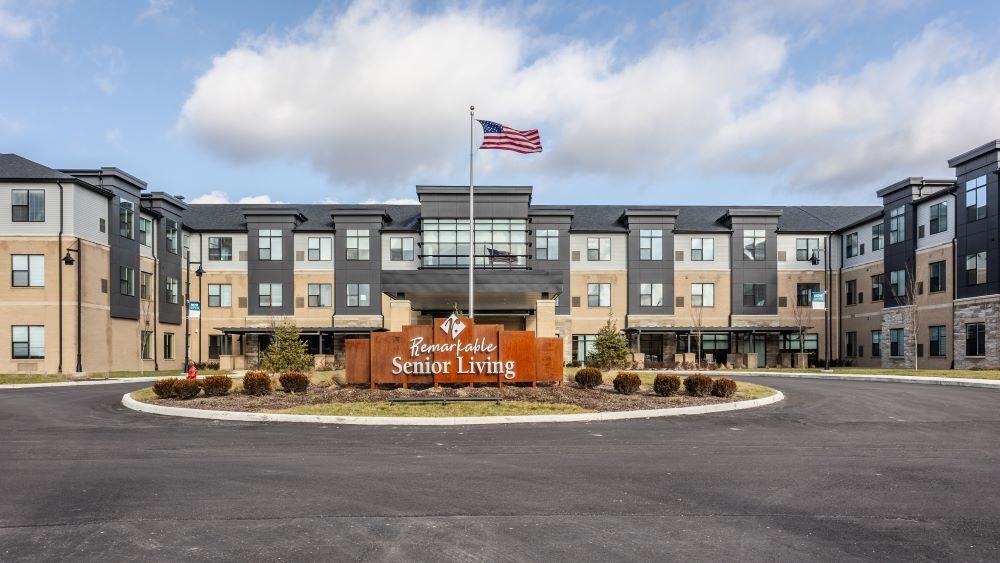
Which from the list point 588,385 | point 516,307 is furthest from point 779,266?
point 588,385

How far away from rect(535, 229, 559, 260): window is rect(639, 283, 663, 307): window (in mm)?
6755

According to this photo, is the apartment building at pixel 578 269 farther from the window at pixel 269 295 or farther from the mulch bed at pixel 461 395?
the mulch bed at pixel 461 395

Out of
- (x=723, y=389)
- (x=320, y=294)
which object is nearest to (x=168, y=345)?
(x=320, y=294)

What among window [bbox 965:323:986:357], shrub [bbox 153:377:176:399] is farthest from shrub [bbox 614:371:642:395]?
window [bbox 965:323:986:357]

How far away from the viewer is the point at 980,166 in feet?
130

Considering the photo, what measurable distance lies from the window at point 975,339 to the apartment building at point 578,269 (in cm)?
9

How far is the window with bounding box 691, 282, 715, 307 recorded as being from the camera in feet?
178

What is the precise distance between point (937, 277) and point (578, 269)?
2266cm

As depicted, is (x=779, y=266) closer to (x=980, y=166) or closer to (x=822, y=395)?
(x=980, y=166)

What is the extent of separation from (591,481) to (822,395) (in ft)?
55.9

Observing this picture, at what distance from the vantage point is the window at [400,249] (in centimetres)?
5388

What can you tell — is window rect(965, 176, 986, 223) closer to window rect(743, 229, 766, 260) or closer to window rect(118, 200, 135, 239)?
window rect(743, 229, 766, 260)

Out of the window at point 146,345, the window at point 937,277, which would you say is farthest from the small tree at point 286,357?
the window at point 937,277

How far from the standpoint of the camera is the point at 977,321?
40.0m
